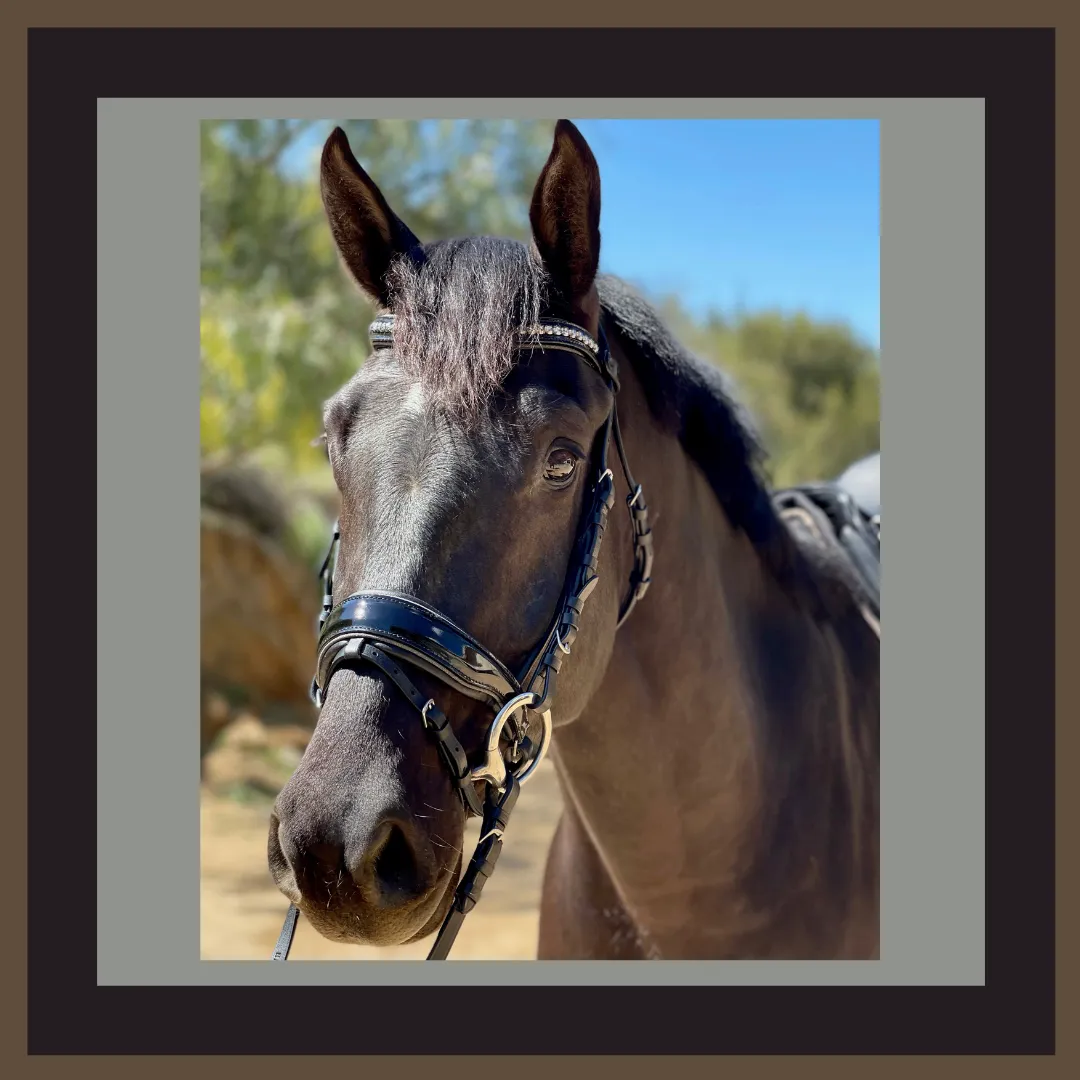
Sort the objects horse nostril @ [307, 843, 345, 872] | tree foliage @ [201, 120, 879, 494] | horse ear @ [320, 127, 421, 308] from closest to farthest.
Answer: horse nostril @ [307, 843, 345, 872] < horse ear @ [320, 127, 421, 308] < tree foliage @ [201, 120, 879, 494]

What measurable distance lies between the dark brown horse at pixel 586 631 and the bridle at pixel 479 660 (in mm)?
26

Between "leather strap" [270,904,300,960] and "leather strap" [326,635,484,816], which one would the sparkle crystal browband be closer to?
"leather strap" [326,635,484,816]

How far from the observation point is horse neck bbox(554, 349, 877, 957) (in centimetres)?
225

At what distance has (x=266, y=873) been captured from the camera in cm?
705

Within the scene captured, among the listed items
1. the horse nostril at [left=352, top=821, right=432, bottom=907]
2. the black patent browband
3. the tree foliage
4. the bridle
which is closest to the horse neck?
the black patent browband

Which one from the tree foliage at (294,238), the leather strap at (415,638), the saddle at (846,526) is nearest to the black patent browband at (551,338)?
the leather strap at (415,638)

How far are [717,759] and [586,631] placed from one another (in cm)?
64

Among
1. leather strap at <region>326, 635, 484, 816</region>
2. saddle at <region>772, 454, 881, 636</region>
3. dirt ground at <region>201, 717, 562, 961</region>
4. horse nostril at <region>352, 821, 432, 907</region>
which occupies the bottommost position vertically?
dirt ground at <region>201, 717, 562, 961</region>

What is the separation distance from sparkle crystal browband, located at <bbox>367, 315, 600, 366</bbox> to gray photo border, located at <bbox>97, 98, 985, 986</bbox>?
850 mm

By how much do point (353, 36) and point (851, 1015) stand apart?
102 inches

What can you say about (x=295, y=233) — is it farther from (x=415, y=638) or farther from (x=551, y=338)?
(x=415, y=638)
